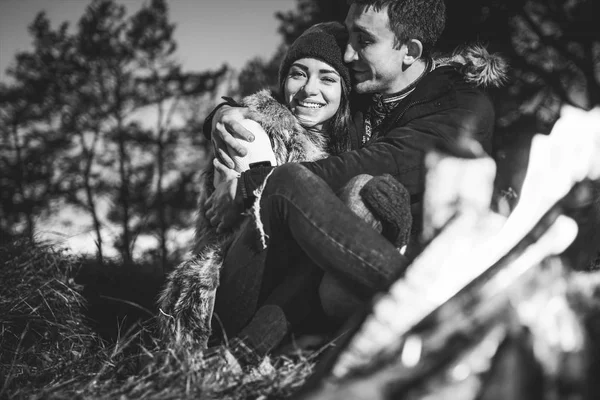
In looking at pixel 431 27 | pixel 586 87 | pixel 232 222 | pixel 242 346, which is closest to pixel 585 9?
pixel 586 87

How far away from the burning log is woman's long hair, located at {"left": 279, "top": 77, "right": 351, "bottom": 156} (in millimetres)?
980

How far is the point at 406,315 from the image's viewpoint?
5.16ft

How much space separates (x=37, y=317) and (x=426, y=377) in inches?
93.1

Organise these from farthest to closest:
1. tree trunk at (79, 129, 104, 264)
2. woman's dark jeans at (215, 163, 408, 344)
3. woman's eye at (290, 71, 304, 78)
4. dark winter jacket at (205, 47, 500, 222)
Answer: tree trunk at (79, 129, 104, 264)
woman's eye at (290, 71, 304, 78)
dark winter jacket at (205, 47, 500, 222)
woman's dark jeans at (215, 163, 408, 344)

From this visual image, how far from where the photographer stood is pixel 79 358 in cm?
224

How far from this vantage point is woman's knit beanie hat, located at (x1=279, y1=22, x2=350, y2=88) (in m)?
2.87

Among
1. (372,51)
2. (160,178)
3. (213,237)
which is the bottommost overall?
(213,237)

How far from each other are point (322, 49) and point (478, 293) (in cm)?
181

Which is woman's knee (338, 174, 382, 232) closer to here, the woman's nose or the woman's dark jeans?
the woman's dark jeans

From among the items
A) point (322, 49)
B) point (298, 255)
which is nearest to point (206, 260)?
point (298, 255)

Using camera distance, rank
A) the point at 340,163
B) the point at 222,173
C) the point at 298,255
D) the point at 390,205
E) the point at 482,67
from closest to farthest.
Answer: the point at 390,205, the point at 298,255, the point at 340,163, the point at 222,173, the point at 482,67

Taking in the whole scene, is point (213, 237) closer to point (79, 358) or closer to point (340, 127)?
point (79, 358)

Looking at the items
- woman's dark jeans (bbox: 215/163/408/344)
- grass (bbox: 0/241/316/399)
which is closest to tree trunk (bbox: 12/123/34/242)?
grass (bbox: 0/241/316/399)

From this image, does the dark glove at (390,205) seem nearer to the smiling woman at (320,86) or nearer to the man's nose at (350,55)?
the smiling woman at (320,86)
